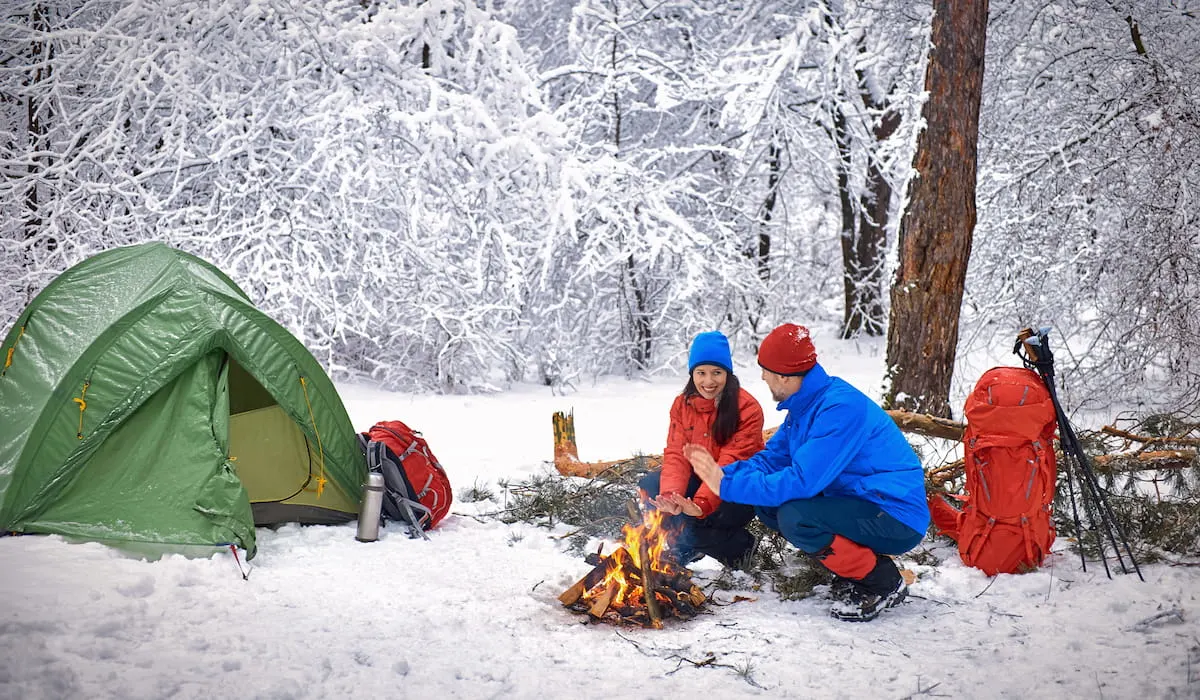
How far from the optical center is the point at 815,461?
349 centimetres

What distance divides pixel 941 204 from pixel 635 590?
3.84 m

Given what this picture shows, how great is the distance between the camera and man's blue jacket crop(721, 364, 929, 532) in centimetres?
348

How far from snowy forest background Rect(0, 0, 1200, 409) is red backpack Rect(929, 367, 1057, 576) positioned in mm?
3517

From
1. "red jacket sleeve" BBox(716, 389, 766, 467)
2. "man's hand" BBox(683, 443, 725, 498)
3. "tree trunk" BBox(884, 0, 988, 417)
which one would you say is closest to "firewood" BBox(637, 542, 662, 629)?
"man's hand" BBox(683, 443, 725, 498)

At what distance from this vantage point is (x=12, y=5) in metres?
9.01

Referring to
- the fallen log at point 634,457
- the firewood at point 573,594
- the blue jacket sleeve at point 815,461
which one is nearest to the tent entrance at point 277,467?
the fallen log at point 634,457

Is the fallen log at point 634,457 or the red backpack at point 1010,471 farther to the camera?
the fallen log at point 634,457

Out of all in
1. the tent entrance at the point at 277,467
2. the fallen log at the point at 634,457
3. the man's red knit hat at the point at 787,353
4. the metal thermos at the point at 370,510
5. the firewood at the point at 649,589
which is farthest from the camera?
the fallen log at the point at 634,457

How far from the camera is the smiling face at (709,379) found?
4.03m

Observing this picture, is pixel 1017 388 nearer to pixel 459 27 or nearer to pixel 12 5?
pixel 459 27

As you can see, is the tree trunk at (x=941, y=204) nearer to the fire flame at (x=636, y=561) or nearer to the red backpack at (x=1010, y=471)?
the red backpack at (x=1010, y=471)

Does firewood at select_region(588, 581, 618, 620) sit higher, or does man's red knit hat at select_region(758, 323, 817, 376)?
→ man's red knit hat at select_region(758, 323, 817, 376)

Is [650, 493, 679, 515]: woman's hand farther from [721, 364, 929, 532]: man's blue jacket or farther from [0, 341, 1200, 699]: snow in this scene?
[0, 341, 1200, 699]: snow

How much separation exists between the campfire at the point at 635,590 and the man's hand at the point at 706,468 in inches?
14.7
